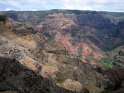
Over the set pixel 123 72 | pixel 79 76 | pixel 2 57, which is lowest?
pixel 123 72

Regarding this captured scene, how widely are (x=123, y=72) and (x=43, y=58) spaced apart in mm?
50130

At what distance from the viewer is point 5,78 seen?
48.9m

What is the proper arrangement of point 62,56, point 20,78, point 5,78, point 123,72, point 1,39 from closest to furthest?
1. point 5,78
2. point 20,78
3. point 1,39
4. point 62,56
5. point 123,72

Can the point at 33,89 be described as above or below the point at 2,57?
below

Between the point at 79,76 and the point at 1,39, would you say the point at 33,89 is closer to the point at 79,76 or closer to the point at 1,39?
the point at 1,39

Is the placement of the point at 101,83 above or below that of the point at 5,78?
below

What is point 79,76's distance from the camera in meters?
87.6

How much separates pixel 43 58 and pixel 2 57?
71.0 ft

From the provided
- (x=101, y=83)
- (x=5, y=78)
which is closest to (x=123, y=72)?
(x=101, y=83)

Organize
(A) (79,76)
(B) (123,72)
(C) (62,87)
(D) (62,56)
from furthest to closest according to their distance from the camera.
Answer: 1. (B) (123,72)
2. (D) (62,56)
3. (A) (79,76)
4. (C) (62,87)

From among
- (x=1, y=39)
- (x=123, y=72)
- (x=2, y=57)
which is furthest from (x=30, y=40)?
(x=123, y=72)

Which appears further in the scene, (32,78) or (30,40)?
(30,40)

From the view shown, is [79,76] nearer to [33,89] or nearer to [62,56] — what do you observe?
[62,56]

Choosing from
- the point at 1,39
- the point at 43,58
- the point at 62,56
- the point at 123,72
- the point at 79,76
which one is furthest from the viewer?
the point at 123,72
